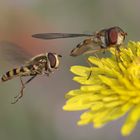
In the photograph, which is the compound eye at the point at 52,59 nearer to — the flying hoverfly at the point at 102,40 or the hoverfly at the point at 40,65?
the hoverfly at the point at 40,65

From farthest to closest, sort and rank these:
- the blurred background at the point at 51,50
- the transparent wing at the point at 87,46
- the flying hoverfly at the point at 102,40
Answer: the blurred background at the point at 51,50 → the transparent wing at the point at 87,46 → the flying hoverfly at the point at 102,40

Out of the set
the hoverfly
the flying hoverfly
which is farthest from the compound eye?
the flying hoverfly

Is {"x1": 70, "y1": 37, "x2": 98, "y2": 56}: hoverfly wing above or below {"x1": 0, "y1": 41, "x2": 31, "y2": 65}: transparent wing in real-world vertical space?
below

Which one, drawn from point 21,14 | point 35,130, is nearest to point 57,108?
point 35,130

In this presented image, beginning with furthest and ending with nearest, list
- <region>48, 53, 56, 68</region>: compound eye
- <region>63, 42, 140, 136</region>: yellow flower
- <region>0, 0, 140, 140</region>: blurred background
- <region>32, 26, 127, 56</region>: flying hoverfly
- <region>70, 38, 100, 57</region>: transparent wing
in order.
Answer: <region>0, 0, 140, 140</region>: blurred background
<region>48, 53, 56, 68</region>: compound eye
<region>70, 38, 100, 57</region>: transparent wing
<region>32, 26, 127, 56</region>: flying hoverfly
<region>63, 42, 140, 136</region>: yellow flower

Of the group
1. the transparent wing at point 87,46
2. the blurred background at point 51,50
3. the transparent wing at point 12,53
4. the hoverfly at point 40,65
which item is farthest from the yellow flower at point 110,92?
the blurred background at point 51,50

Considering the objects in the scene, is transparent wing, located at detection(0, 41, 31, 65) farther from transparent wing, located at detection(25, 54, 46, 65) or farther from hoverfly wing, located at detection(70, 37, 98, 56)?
hoverfly wing, located at detection(70, 37, 98, 56)

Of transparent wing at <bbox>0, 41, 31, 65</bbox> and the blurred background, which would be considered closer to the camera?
transparent wing at <bbox>0, 41, 31, 65</bbox>

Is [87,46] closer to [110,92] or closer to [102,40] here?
[102,40]
